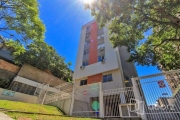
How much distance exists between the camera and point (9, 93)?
11320 millimetres

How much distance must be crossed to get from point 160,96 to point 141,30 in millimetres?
7391

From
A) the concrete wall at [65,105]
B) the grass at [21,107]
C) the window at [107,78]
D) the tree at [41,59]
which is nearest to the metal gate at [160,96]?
the concrete wall at [65,105]

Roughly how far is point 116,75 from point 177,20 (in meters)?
8.86

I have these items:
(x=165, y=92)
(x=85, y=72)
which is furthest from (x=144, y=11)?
(x=85, y=72)

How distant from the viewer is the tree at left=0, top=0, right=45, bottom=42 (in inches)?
368

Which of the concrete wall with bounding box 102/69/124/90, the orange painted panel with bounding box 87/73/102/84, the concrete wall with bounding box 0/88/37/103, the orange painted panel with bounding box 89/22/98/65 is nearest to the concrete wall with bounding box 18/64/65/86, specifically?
the concrete wall with bounding box 0/88/37/103

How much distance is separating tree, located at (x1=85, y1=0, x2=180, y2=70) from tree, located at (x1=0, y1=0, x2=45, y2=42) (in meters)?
5.61

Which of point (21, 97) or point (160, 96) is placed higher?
point (21, 97)

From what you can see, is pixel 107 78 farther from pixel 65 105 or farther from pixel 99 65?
pixel 65 105

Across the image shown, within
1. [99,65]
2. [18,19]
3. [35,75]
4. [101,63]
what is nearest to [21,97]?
[35,75]

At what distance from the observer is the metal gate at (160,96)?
4562 millimetres

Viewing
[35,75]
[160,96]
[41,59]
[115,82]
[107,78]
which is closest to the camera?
[160,96]

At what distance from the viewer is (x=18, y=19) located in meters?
9.52

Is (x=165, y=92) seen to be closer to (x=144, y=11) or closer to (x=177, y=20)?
(x=177, y=20)
